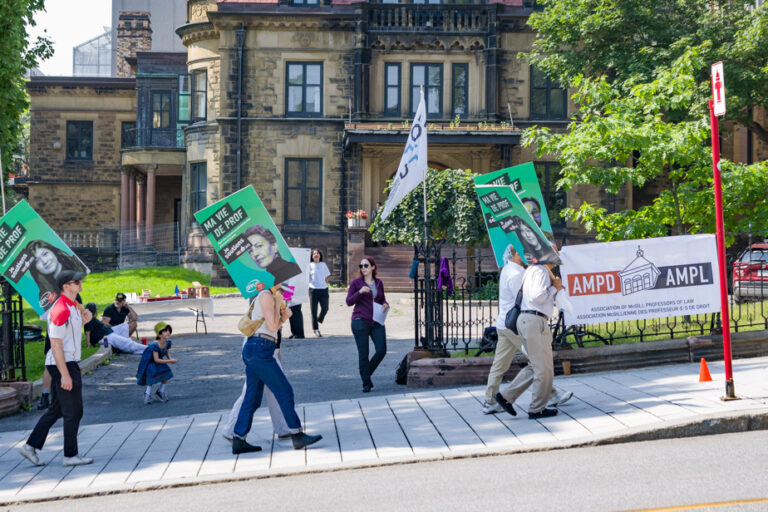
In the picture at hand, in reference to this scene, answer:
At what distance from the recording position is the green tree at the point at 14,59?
18.1m

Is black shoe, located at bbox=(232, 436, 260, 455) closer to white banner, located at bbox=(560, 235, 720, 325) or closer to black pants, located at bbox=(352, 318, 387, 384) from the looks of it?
black pants, located at bbox=(352, 318, 387, 384)

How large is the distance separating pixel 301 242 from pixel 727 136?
16182mm

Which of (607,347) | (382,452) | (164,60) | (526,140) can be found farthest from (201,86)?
(382,452)

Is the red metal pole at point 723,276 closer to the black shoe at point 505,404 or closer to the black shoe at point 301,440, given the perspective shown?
the black shoe at point 505,404

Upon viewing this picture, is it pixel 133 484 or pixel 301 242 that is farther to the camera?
pixel 301 242

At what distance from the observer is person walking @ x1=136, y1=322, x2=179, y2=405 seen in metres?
11.6

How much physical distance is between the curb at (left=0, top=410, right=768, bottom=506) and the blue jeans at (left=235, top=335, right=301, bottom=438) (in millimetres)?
725

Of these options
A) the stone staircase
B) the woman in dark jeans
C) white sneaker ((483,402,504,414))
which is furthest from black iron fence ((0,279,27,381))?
the stone staircase

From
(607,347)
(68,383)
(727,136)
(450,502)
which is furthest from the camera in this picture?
(727,136)

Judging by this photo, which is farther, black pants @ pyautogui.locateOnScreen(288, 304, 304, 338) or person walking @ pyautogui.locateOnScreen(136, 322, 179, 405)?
black pants @ pyautogui.locateOnScreen(288, 304, 304, 338)

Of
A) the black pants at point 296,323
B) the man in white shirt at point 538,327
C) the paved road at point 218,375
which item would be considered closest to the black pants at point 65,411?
the paved road at point 218,375

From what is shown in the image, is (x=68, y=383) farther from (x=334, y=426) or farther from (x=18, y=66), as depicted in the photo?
(x=18, y=66)

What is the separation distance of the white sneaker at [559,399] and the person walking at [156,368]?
17.3 ft

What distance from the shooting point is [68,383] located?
8078 mm
